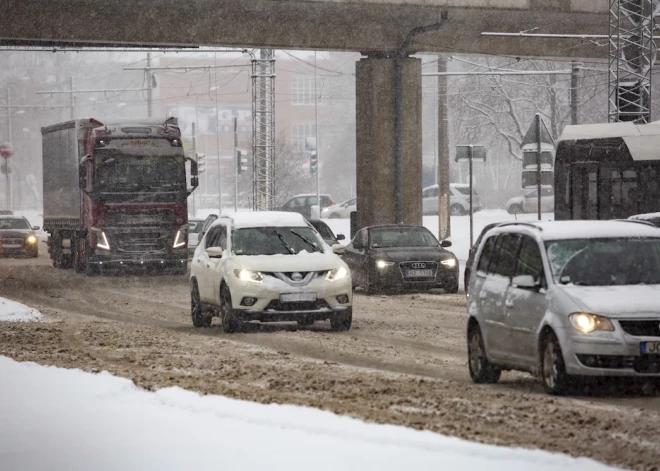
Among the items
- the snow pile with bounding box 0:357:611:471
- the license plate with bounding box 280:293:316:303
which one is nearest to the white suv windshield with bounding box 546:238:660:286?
the snow pile with bounding box 0:357:611:471

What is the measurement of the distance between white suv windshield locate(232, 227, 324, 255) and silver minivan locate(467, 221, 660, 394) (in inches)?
253

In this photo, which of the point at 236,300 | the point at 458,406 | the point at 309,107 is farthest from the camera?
the point at 309,107

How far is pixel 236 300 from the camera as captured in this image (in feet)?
62.6

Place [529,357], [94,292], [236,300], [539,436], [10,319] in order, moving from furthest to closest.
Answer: [94,292]
[10,319]
[236,300]
[529,357]
[539,436]

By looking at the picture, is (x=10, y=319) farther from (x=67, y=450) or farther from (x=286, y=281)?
(x=67, y=450)

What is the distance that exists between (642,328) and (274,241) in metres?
9.09

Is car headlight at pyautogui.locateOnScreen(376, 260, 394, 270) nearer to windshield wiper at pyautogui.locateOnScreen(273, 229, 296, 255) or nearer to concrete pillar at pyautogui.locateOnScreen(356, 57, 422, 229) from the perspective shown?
windshield wiper at pyautogui.locateOnScreen(273, 229, 296, 255)

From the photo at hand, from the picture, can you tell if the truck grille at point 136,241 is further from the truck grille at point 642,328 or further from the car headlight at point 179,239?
the truck grille at point 642,328

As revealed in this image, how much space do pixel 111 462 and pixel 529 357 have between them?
4668mm

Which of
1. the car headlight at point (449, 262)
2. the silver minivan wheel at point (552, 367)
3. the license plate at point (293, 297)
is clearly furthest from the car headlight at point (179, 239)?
the silver minivan wheel at point (552, 367)

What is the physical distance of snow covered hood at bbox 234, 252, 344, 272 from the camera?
19203mm

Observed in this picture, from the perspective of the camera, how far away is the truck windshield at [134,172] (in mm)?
33906

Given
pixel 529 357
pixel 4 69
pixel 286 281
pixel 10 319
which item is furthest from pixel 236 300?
pixel 4 69

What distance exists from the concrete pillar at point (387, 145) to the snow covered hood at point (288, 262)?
18.9m
